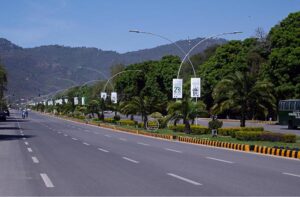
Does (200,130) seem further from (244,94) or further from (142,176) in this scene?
(142,176)

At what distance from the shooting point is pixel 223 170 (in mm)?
16359

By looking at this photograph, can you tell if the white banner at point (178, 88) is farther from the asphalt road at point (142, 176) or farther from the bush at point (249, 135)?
the asphalt road at point (142, 176)

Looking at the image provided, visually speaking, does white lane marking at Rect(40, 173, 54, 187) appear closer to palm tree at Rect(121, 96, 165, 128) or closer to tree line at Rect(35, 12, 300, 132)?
tree line at Rect(35, 12, 300, 132)

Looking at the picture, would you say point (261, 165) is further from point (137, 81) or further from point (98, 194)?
point (137, 81)

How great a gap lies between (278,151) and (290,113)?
3046cm

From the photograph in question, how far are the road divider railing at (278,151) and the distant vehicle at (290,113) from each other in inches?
1048

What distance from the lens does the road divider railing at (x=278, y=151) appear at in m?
23.2

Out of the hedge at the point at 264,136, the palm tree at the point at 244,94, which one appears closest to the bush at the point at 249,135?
the hedge at the point at 264,136

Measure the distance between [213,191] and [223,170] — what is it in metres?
4.59

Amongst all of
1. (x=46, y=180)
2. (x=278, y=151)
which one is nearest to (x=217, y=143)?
(x=278, y=151)

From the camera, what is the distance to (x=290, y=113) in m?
54.0

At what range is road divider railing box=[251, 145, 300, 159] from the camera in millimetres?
23230

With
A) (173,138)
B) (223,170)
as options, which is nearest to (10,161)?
(223,170)

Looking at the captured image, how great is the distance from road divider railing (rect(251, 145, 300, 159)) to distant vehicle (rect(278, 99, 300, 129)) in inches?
1048
